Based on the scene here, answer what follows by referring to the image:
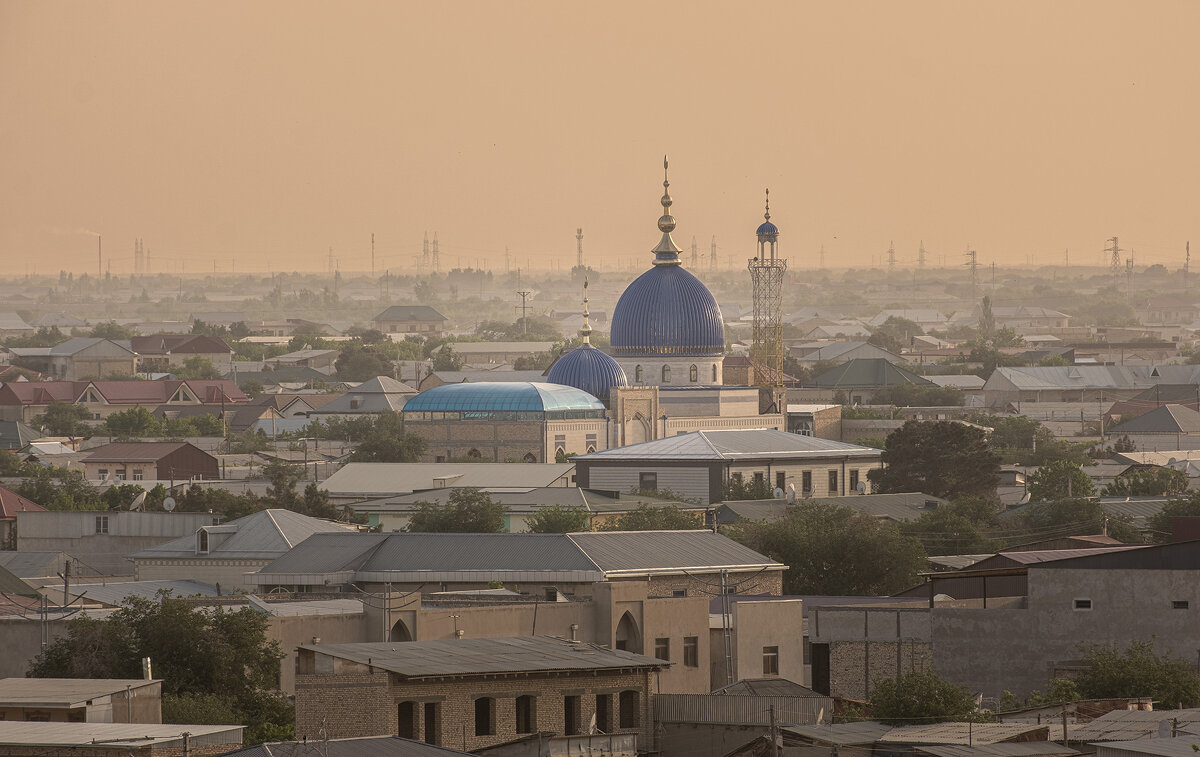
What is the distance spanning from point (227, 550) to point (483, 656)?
17994 mm

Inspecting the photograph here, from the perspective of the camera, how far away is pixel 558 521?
164 feet

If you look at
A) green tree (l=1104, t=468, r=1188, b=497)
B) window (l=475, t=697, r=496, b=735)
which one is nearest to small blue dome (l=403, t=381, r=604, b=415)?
green tree (l=1104, t=468, r=1188, b=497)

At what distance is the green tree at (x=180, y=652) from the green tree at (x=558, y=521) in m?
17.4

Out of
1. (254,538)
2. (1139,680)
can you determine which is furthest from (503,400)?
(1139,680)

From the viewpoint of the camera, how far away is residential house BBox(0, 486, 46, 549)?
53.9 meters

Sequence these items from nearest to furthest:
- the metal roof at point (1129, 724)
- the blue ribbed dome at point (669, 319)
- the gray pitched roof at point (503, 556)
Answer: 1. the metal roof at point (1129, 724)
2. the gray pitched roof at point (503, 556)
3. the blue ribbed dome at point (669, 319)

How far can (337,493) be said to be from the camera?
60.2 metres

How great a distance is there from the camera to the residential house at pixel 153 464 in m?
67.9

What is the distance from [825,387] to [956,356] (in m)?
41.9

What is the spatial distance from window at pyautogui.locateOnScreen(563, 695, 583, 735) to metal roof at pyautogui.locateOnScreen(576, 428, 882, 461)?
35998 millimetres

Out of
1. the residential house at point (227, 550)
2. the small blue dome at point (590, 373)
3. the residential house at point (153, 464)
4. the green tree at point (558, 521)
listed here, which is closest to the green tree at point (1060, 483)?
the green tree at point (558, 521)

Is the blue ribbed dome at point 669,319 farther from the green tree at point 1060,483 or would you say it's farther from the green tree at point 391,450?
the green tree at point 1060,483

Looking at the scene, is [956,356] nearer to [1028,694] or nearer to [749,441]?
[749,441]

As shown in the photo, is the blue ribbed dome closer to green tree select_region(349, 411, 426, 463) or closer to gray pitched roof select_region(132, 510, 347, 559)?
green tree select_region(349, 411, 426, 463)
